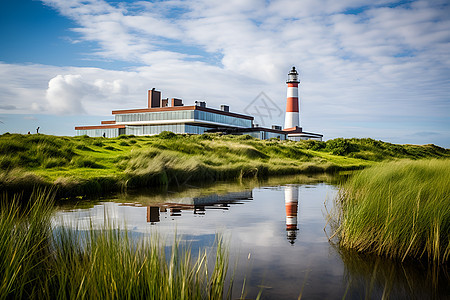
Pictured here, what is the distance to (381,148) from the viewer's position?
178ft

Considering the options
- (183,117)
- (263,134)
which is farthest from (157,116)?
(263,134)

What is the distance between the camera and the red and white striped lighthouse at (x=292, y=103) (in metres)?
80.3

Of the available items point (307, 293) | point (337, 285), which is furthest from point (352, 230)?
point (307, 293)

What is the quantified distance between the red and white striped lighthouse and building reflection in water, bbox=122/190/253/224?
67574 millimetres

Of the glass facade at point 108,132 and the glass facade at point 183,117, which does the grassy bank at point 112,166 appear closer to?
the glass facade at point 183,117

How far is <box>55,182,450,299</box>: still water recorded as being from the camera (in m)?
5.67

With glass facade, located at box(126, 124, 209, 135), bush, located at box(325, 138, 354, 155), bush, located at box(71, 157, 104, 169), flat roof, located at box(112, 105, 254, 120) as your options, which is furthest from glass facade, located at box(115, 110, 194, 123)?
bush, located at box(71, 157, 104, 169)

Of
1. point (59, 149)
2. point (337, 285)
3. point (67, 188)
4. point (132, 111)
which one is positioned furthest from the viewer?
point (132, 111)

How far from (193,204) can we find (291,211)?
3.55 m

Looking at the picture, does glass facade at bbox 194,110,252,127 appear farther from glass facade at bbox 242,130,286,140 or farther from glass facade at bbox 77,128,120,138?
glass facade at bbox 77,128,120,138

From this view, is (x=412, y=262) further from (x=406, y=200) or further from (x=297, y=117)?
(x=297, y=117)

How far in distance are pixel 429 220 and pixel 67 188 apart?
12124 millimetres

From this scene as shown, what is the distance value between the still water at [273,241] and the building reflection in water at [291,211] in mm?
26

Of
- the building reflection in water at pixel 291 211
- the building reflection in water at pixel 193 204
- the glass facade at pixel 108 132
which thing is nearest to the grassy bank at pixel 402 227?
the building reflection in water at pixel 291 211
